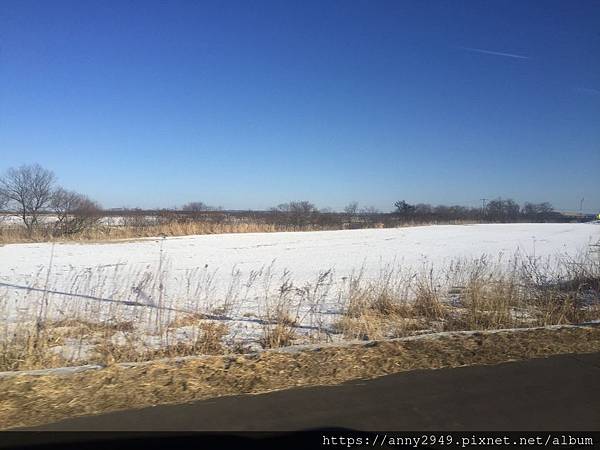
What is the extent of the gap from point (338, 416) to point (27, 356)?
13.1 feet

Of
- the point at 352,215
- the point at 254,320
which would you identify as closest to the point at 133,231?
the point at 254,320

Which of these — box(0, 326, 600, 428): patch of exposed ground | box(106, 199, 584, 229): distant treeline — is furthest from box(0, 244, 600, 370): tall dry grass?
box(106, 199, 584, 229): distant treeline

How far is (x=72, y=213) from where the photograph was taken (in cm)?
3594

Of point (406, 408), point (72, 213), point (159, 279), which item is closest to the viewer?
point (406, 408)

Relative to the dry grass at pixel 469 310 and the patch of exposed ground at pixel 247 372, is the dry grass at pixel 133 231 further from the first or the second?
the patch of exposed ground at pixel 247 372

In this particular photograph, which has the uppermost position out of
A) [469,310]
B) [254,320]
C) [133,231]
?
[133,231]

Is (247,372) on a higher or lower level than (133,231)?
lower

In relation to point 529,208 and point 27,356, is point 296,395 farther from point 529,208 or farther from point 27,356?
point 529,208

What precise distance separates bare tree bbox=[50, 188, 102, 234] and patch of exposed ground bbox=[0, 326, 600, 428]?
33880 millimetres

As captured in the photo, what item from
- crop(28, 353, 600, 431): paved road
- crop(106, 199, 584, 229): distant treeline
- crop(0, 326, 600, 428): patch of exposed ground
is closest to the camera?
crop(28, 353, 600, 431): paved road

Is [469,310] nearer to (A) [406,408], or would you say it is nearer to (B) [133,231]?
(A) [406,408]

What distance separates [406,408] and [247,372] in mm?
1827

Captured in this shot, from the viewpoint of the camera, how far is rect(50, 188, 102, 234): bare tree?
35.1 metres

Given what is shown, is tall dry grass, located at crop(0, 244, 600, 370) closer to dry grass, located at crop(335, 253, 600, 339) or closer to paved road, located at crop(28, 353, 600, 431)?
dry grass, located at crop(335, 253, 600, 339)
